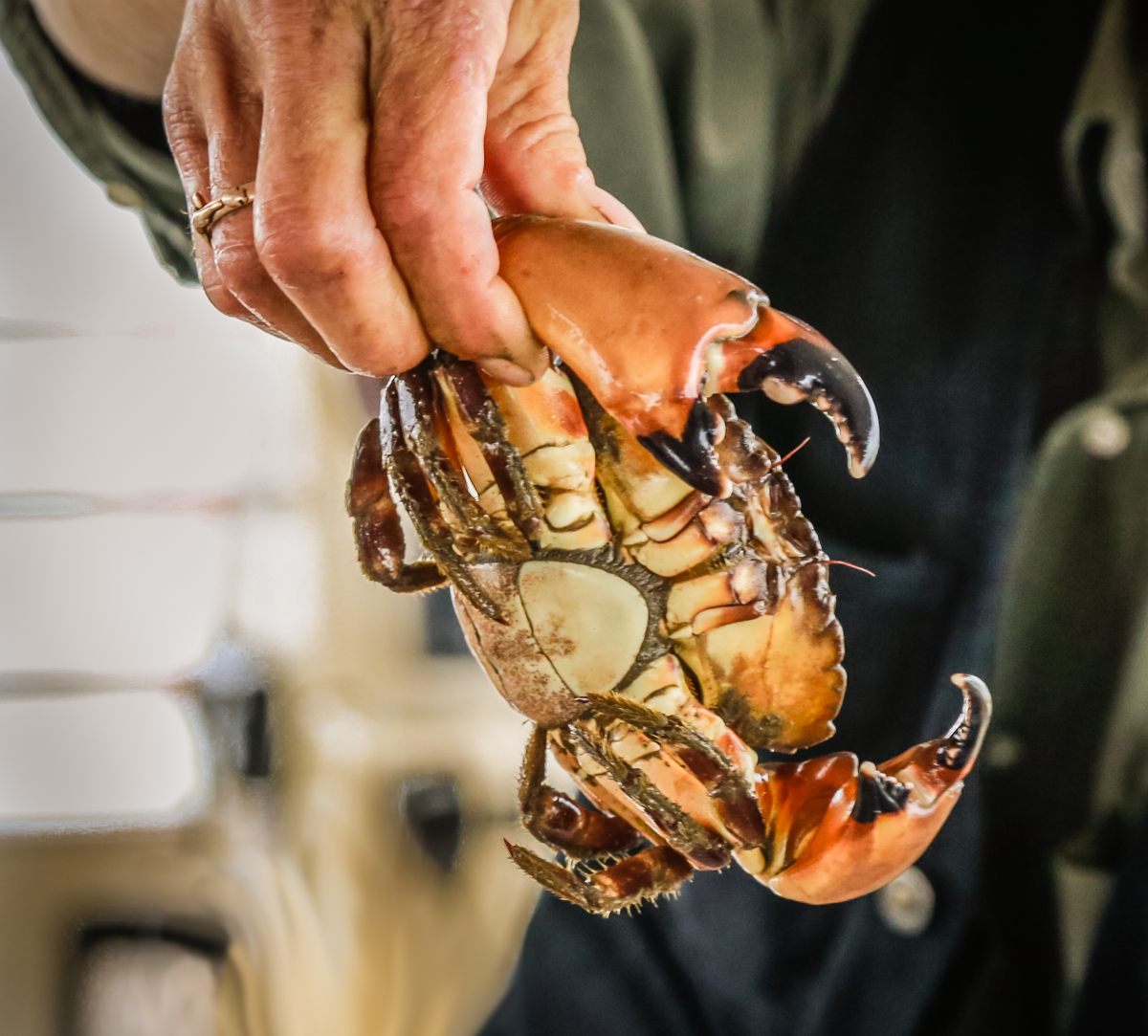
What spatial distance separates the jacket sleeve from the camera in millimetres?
635

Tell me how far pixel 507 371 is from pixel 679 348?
56 mm

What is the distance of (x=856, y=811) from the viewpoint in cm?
36

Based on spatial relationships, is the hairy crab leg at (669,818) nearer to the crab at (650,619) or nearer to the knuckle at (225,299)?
the crab at (650,619)

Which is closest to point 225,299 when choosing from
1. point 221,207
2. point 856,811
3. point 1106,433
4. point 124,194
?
point 221,207

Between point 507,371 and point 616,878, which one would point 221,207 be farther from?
point 616,878

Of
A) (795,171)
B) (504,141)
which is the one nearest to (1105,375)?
(795,171)

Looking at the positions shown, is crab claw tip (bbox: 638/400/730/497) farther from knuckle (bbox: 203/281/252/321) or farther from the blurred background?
the blurred background

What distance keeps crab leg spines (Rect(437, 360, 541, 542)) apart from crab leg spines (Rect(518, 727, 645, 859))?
0.39 ft

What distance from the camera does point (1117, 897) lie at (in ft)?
2.01

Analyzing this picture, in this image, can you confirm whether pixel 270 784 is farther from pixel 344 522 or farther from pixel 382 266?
pixel 382 266

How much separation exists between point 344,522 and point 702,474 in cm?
69

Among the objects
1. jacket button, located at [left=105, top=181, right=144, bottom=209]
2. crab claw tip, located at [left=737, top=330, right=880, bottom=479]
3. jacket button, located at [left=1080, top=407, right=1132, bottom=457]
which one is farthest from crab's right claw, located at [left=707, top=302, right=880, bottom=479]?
jacket button, located at [left=105, top=181, right=144, bottom=209]

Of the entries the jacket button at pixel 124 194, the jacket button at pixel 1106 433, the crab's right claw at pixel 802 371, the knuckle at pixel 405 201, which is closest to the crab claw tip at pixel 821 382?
the crab's right claw at pixel 802 371

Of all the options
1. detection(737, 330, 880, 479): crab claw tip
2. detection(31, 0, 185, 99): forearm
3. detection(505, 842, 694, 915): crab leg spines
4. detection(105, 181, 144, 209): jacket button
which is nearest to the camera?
detection(737, 330, 880, 479): crab claw tip
